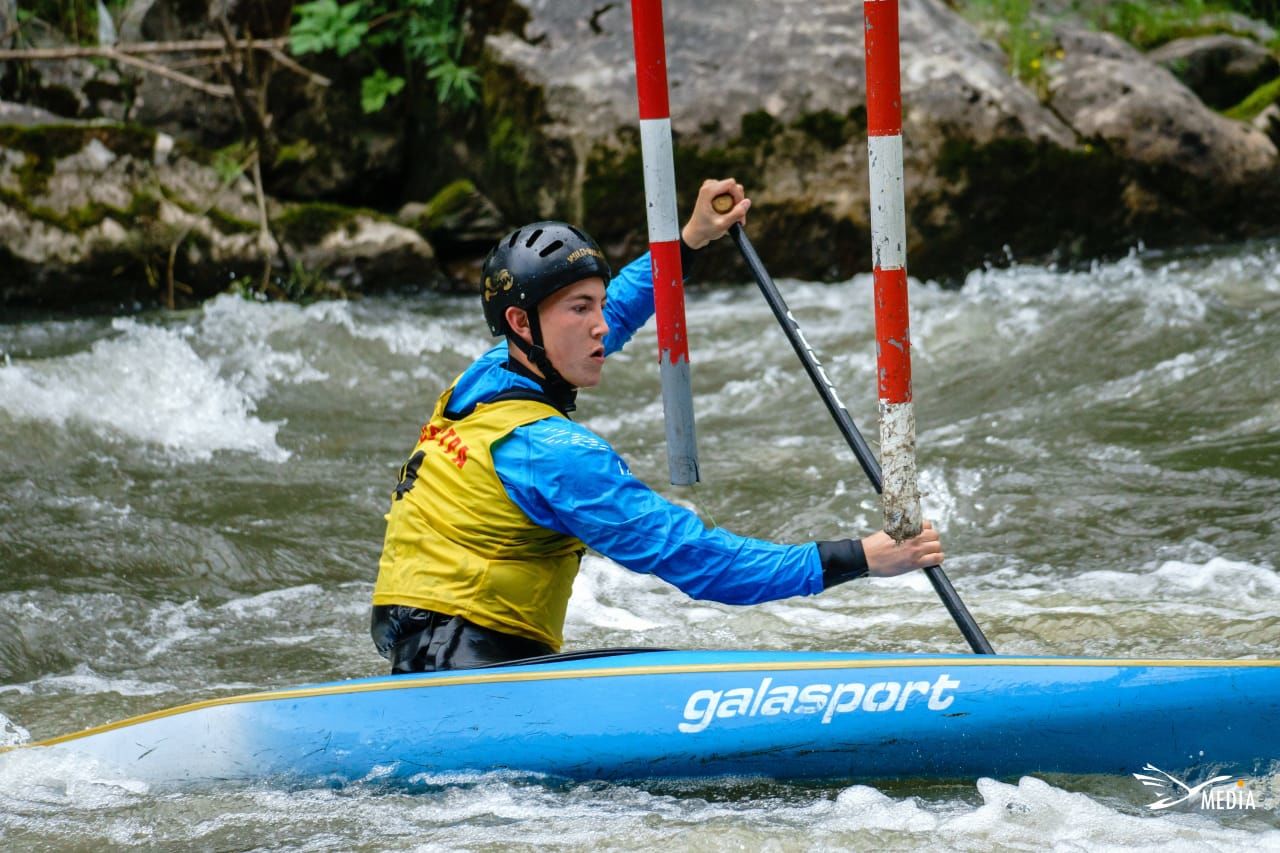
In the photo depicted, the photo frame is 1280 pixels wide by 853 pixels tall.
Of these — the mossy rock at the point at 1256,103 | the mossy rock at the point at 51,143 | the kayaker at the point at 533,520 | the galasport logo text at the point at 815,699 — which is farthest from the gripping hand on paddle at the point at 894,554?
the mossy rock at the point at 1256,103

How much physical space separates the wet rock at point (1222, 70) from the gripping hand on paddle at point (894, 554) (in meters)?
8.33

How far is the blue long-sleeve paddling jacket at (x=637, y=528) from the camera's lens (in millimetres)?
2979

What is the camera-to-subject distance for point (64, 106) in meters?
9.73

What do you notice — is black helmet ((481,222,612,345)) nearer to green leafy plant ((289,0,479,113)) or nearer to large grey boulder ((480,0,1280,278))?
large grey boulder ((480,0,1280,278))

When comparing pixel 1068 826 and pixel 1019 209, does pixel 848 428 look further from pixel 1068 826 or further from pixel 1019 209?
pixel 1019 209

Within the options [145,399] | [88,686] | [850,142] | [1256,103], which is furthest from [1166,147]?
[88,686]

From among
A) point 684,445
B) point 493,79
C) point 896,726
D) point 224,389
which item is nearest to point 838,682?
point 896,726

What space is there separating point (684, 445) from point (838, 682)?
0.93m

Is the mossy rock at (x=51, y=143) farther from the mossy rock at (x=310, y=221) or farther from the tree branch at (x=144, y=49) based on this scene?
the mossy rock at (x=310, y=221)

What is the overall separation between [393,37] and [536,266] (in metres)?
7.23

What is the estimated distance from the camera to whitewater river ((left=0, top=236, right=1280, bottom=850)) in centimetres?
315

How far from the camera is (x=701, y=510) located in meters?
5.63

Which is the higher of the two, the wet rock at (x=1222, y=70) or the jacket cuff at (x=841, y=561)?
the wet rock at (x=1222, y=70)
